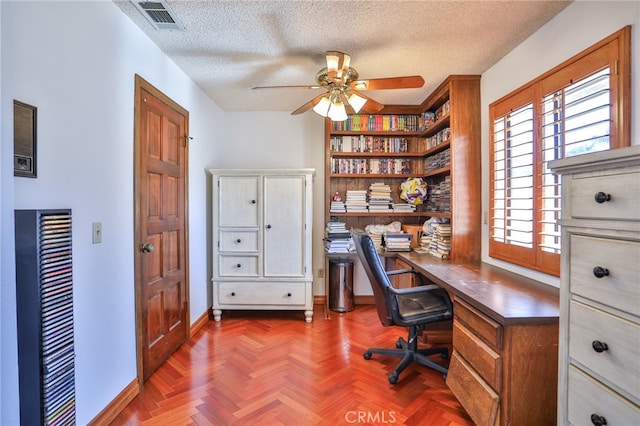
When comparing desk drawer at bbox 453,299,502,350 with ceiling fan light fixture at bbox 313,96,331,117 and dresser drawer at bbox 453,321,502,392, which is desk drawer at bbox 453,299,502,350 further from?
ceiling fan light fixture at bbox 313,96,331,117

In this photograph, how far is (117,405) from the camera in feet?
5.44

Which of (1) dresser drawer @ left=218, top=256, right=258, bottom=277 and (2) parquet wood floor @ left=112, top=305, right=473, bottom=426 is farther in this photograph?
(1) dresser drawer @ left=218, top=256, right=258, bottom=277

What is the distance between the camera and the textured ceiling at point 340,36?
164cm

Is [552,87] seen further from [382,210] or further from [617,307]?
[382,210]

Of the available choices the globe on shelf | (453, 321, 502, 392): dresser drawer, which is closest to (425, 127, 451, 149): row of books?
the globe on shelf

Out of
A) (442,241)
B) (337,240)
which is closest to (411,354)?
(442,241)

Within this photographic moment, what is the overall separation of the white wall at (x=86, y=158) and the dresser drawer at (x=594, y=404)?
71.1 inches

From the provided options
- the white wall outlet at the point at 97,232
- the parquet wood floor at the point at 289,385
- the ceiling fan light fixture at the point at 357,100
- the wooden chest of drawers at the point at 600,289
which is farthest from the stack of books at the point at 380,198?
the white wall outlet at the point at 97,232

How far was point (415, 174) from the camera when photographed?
3346 millimetres

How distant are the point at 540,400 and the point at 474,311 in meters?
0.44

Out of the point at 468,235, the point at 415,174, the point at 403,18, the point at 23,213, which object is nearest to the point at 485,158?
the point at 468,235

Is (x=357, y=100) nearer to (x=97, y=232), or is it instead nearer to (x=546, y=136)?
(x=546, y=136)

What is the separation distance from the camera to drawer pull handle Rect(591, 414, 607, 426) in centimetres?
85

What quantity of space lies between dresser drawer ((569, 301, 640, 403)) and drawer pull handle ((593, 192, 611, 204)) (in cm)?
34
